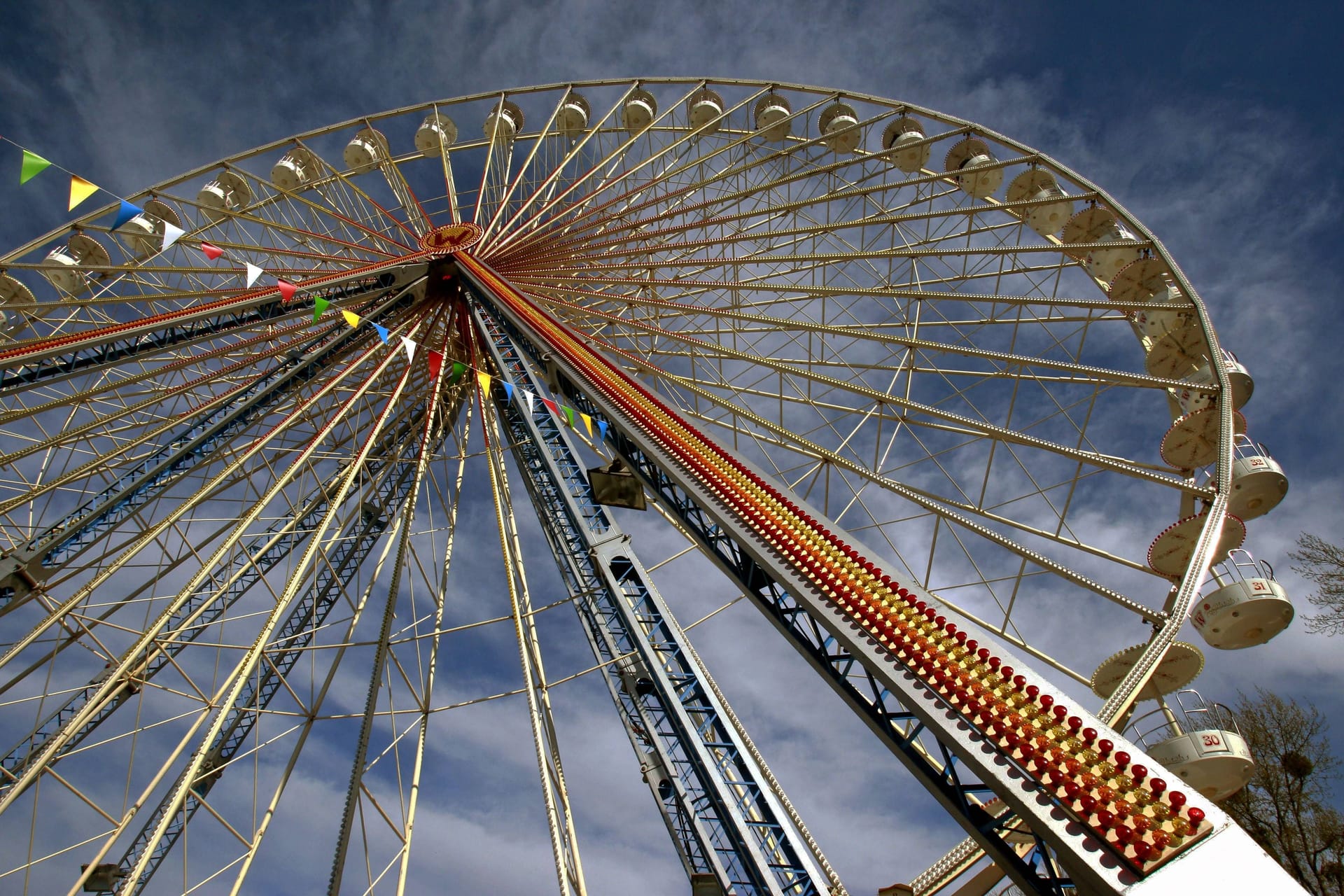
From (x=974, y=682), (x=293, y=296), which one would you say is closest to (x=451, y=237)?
(x=293, y=296)

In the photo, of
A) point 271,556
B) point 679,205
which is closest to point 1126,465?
point 679,205

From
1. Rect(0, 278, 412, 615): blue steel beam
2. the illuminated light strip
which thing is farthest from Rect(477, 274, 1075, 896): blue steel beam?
Rect(0, 278, 412, 615): blue steel beam

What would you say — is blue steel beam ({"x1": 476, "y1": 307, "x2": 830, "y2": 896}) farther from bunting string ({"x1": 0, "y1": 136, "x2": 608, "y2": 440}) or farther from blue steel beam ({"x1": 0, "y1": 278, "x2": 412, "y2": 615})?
blue steel beam ({"x1": 0, "y1": 278, "x2": 412, "y2": 615})

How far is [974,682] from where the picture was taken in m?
5.79

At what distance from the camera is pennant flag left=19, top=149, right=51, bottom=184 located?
11.9m

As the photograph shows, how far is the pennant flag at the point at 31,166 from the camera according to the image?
11.9m

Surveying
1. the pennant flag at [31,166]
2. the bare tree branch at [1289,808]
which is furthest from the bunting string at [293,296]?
the bare tree branch at [1289,808]

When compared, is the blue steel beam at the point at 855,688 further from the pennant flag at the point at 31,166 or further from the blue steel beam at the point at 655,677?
the pennant flag at the point at 31,166

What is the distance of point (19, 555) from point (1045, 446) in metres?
17.1

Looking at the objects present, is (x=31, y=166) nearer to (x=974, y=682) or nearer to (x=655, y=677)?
(x=655, y=677)

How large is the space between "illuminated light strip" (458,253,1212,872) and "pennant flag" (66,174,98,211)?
10.5m

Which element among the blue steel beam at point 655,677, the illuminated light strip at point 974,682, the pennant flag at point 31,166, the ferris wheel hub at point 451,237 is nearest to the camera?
the illuminated light strip at point 974,682

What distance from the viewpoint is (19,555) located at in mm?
12859

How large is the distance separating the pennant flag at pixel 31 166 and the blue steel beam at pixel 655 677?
7768 mm
